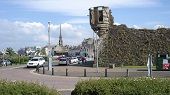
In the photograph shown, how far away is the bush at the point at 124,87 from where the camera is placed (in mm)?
12742

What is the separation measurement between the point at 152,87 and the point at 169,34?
51069mm

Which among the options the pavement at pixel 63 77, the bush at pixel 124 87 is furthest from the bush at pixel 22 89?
Result: the pavement at pixel 63 77

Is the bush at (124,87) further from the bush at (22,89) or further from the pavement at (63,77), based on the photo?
the pavement at (63,77)

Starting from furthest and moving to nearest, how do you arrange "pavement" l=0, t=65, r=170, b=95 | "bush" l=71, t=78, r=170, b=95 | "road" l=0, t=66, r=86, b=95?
"pavement" l=0, t=65, r=170, b=95
"road" l=0, t=66, r=86, b=95
"bush" l=71, t=78, r=170, b=95

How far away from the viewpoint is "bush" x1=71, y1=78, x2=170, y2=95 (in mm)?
12742

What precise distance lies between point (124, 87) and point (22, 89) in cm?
318

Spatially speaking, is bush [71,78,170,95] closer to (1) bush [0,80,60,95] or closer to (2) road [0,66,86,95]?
(1) bush [0,80,60,95]

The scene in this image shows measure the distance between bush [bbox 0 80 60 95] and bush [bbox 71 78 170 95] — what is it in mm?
1416

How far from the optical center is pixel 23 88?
11688 millimetres

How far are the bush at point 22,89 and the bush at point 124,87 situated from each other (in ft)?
4.64

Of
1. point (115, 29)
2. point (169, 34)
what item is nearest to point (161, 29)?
point (169, 34)

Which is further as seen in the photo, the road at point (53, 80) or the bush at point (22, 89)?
the road at point (53, 80)

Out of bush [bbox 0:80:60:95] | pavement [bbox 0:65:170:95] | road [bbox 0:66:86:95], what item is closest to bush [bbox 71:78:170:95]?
bush [bbox 0:80:60:95]

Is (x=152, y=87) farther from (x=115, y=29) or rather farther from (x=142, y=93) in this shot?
(x=115, y=29)
